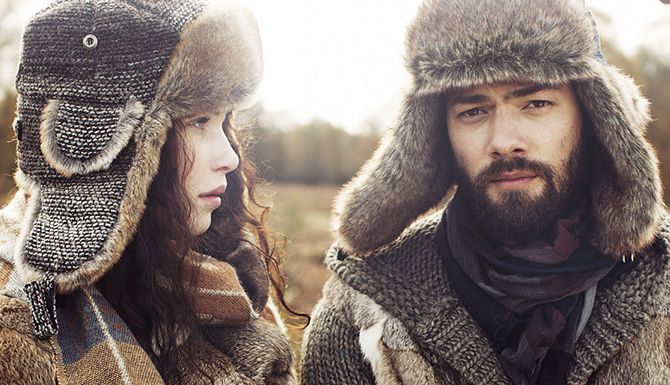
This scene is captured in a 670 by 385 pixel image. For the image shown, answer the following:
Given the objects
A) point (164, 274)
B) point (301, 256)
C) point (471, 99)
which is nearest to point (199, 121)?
point (164, 274)

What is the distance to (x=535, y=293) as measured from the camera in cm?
186

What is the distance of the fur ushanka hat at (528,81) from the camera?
1.81 metres

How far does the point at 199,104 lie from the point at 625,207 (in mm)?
1647

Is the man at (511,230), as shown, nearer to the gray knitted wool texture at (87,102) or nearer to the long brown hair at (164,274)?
the long brown hair at (164,274)

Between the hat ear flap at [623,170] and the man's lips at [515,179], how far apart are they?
31cm

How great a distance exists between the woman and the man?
0.53 metres

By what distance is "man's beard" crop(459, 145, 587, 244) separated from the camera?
195cm

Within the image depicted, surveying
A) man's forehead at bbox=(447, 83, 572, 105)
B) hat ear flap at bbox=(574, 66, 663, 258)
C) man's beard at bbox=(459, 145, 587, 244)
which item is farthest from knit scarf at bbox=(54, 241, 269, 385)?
hat ear flap at bbox=(574, 66, 663, 258)

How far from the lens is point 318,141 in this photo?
89.6ft

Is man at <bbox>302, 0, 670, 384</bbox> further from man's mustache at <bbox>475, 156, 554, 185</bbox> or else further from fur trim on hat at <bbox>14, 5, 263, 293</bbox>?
fur trim on hat at <bbox>14, 5, 263, 293</bbox>

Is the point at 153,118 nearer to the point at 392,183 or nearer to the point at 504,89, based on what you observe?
the point at 392,183

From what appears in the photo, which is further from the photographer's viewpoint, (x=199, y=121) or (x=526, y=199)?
(x=526, y=199)

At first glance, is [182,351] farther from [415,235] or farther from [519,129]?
[519,129]

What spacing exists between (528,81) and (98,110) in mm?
1546
